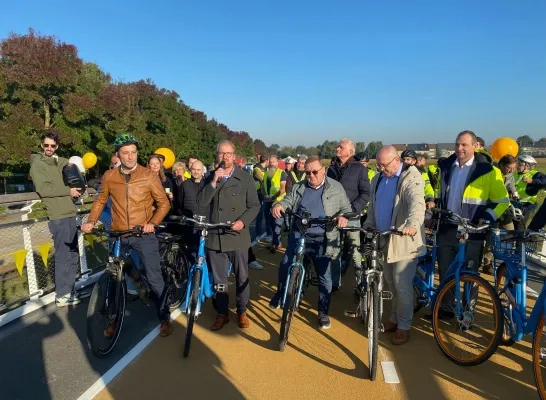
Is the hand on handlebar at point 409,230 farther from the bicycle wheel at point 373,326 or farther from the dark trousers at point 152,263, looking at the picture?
the dark trousers at point 152,263

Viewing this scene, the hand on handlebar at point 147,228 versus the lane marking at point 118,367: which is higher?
the hand on handlebar at point 147,228

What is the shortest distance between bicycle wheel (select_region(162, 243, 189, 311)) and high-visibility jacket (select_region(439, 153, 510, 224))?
3.71m

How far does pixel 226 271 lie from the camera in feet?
14.2

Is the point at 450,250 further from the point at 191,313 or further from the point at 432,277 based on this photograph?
the point at 191,313

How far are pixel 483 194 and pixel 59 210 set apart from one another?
5.16m

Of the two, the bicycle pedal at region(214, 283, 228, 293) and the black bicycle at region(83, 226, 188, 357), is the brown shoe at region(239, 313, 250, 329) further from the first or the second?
the black bicycle at region(83, 226, 188, 357)

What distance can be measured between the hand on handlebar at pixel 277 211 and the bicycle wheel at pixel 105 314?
69.1 inches

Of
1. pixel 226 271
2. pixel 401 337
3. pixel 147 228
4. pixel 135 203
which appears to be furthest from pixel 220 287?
pixel 401 337

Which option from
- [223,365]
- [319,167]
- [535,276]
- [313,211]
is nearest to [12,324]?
[223,365]

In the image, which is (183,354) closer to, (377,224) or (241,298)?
(241,298)

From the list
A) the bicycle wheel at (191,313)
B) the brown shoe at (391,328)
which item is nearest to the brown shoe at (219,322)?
the bicycle wheel at (191,313)

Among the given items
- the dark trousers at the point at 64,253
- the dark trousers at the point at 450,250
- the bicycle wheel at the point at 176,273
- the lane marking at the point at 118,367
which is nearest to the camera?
the lane marking at the point at 118,367

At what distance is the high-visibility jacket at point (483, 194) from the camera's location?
12.8 feet

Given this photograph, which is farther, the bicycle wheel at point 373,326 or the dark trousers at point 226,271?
the dark trousers at point 226,271
